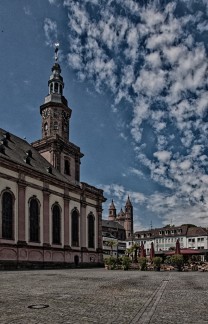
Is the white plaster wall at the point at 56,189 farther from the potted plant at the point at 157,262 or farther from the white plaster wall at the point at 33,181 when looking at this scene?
the potted plant at the point at 157,262

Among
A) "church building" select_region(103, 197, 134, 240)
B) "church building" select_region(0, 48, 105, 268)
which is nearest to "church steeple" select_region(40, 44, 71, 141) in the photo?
"church building" select_region(0, 48, 105, 268)

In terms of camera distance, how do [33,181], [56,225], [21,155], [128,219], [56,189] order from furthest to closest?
[128,219] < [56,189] < [56,225] < [21,155] < [33,181]

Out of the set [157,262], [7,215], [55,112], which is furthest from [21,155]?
[157,262]

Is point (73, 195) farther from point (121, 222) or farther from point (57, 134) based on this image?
point (121, 222)

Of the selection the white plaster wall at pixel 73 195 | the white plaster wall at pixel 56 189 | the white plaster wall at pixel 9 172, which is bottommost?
the white plaster wall at pixel 73 195

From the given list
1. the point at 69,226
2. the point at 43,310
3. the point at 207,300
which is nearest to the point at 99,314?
the point at 43,310

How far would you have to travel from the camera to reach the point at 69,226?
44.0 meters

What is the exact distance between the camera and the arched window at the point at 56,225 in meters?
40.9

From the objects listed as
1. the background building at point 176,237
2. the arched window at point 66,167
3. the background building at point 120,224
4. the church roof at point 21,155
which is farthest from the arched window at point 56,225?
the background building at point 120,224

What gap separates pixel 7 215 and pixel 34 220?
439cm

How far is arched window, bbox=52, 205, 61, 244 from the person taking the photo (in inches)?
1610

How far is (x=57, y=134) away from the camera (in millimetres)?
49844

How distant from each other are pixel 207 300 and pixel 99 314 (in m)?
4.30

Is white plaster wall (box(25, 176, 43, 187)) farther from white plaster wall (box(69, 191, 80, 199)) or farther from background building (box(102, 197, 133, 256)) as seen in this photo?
background building (box(102, 197, 133, 256))
